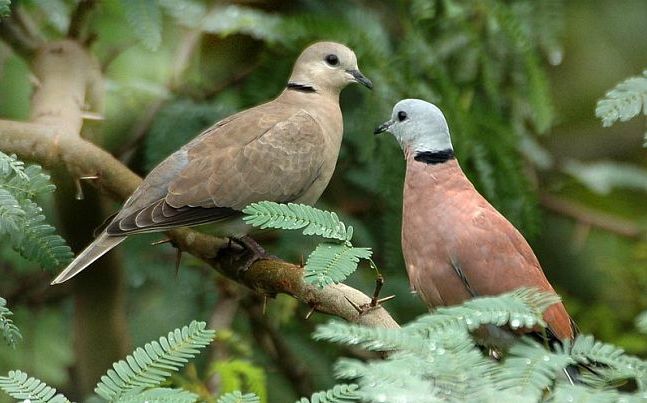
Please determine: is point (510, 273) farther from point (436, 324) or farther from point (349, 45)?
point (349, 45)

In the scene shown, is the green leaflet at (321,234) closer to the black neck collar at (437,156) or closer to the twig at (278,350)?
the black neck collar at (437,156)

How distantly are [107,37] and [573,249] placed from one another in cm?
286

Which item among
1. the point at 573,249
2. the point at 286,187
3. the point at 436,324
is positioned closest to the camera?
the point at 436,324

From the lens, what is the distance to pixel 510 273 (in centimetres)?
381

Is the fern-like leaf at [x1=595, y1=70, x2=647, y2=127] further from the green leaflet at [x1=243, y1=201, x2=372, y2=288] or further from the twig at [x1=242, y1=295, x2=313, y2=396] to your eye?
the twig at [x1=242, y1=295, x2=313, y2=396]

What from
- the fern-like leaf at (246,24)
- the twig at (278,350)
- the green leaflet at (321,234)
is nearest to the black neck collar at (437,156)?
the green leaflet at (321,234)

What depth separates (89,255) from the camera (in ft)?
13.1

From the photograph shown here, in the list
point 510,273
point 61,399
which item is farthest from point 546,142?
point 61,399

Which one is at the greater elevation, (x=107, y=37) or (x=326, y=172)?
(x=107, y=37)

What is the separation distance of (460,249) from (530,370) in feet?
5.23

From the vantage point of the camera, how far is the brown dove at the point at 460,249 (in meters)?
3.81

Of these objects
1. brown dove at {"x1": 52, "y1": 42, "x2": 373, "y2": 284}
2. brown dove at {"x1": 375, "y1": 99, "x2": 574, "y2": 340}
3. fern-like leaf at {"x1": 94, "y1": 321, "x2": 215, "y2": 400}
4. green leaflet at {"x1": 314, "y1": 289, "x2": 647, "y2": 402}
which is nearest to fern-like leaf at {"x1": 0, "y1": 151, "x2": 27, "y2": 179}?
fern-like leaf at {"x1": 94, "y1": 321, "x2": 215, "y2": 400}

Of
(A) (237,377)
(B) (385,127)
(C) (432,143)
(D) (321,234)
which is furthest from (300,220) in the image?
(B) (385,127)

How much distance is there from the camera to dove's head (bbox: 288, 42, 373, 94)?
16.6 ft
